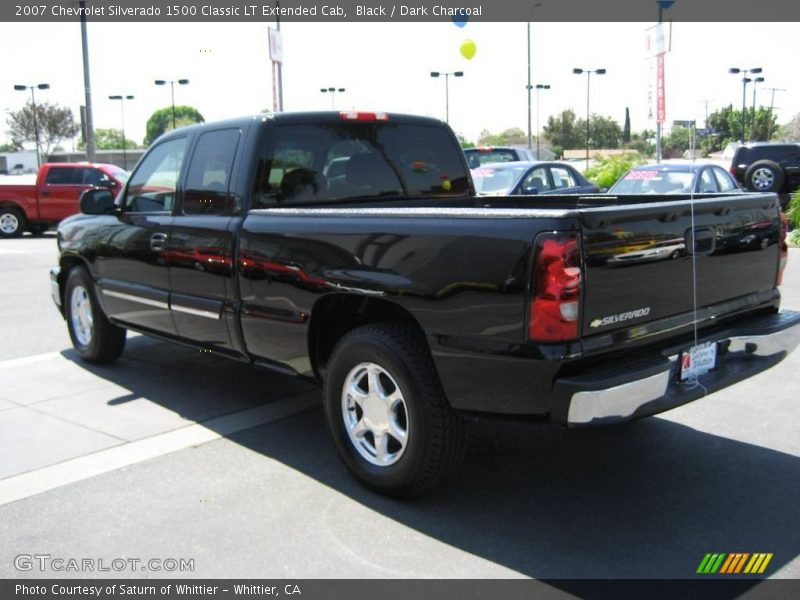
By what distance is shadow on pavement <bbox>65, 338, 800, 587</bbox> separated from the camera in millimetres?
3338

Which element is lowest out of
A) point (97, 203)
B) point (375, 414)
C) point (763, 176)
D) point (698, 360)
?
point (375, 414)

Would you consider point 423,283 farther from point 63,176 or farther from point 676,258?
point 63,176

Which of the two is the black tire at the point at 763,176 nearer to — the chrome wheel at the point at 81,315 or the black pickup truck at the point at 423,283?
the black pickup truck at the point at 423,283

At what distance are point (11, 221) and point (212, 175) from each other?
54.6ft

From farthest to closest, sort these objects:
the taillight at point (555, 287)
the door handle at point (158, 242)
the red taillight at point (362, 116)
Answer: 1. the door handle at point (158, 242)
2. the red taillight at point (362, 116)
3. the taillight at point (555, 287)

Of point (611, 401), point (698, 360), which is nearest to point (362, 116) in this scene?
point (698, 360)

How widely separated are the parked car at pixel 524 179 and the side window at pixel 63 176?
10.2 metres

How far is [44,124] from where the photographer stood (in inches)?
2940

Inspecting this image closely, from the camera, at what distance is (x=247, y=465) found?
4.39 m

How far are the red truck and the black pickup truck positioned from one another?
14550mm

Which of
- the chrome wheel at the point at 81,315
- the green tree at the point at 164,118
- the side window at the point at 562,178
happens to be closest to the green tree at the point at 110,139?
the green tree at the point at 164,118

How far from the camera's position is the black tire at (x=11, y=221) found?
1936 cm

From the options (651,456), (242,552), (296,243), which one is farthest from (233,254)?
(651,456)

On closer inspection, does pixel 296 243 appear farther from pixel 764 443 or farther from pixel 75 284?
pixel 75 284
